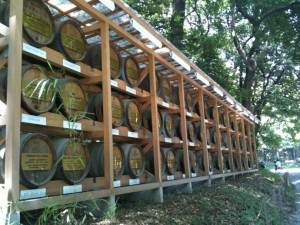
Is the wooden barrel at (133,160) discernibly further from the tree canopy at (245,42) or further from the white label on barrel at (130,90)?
the tree canopy at (245,42)

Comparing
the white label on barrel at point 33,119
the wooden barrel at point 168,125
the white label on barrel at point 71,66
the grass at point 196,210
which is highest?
the white label on barrel at point 71,66

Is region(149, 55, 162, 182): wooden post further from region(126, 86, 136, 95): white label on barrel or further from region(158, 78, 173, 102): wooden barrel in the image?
region(158, 78, 173, 102): wooden barrel

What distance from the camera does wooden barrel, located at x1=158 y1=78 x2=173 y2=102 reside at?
8.52 meters

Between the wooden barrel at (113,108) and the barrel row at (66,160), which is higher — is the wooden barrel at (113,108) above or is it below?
above

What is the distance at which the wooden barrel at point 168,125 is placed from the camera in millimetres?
8242

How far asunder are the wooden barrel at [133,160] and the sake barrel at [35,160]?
1953mm

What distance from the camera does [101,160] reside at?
5742 mm

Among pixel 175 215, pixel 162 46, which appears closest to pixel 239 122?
pixel 162 46

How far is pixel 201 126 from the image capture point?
10594mm

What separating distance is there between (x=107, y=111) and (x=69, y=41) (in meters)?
1.20

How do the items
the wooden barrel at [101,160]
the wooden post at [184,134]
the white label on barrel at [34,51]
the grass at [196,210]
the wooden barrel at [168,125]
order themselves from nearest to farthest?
the white label on barrel at [34,51] → the grass at [196,210] → the wooden barrel at [101,160] → the wooden barrel at [168,125] → the wooden post at [184,134]

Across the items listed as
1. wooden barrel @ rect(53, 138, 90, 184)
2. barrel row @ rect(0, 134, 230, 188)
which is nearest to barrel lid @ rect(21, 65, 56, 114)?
barrel row @ rect(0, 134, 230, 188)

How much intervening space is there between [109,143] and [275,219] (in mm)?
4532

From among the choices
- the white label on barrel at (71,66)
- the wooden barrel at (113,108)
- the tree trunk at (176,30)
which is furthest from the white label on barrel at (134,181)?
the tree trunk at (176,30)
